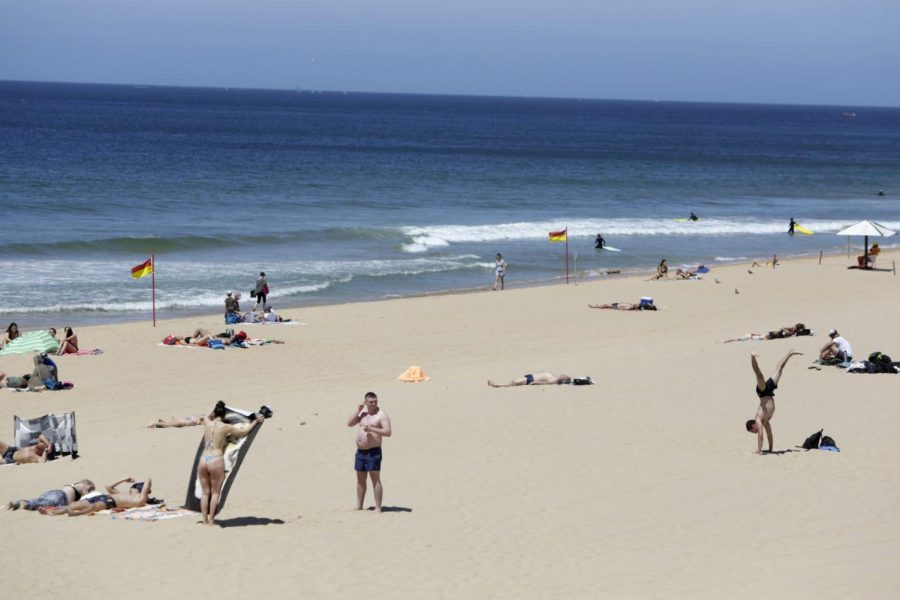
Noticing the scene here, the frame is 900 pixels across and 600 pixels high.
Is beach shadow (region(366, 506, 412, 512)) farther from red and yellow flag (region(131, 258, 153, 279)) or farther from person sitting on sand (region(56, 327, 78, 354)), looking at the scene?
red and yellow flag (region(131, 258, 153, 279))

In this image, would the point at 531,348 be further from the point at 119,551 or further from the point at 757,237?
the point at 757,237

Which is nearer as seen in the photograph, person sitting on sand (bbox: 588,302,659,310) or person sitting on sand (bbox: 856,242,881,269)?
person sitting on sand (bbox: 588,302,659,310)

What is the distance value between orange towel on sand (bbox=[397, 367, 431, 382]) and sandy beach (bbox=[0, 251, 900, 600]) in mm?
424

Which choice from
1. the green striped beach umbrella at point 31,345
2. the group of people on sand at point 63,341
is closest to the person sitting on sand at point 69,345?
the group of people on sand at point 63,341

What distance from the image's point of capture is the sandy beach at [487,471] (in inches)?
367

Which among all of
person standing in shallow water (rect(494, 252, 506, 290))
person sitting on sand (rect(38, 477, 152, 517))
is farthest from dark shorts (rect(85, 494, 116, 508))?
person standing in shallow water (rect(494, 252, 506, 290))

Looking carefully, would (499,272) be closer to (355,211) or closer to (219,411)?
(355,211)

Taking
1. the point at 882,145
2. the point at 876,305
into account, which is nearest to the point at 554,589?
the point at 876,305

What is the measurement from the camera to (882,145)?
406 feet

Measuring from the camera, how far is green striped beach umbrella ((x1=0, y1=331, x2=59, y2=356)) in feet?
65.0

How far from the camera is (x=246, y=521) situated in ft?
35.2

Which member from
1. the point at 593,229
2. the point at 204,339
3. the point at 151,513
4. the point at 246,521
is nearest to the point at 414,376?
the point at 204,339

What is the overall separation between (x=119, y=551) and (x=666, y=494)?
16.8 feet

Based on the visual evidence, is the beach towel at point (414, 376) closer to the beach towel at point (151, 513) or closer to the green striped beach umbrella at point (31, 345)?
the green striped beach umbrella at point (31, 345)
